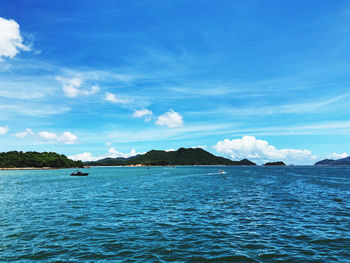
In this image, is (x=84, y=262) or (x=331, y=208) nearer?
(x=84, y=262)

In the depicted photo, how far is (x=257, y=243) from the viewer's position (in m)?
20.0

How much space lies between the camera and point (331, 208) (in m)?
35.6

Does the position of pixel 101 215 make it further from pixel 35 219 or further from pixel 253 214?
pixel 253 214

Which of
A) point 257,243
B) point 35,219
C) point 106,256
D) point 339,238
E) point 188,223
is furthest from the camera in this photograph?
point 35,219

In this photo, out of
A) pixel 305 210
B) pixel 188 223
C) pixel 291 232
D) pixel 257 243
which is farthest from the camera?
pixel 305 210

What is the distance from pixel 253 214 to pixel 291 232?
809 centimetres

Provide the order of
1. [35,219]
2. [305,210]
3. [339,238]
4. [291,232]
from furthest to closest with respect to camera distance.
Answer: [305,210] < [35,219] < [291,232] < [339,238]

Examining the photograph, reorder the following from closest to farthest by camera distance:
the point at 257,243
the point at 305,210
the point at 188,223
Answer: the point at 257,243 → the point at 188,223 → the point at 305,210

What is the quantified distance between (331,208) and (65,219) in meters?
39.9

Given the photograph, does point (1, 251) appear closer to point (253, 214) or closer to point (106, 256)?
point (106, 256)

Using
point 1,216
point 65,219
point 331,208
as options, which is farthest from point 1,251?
point 331,208

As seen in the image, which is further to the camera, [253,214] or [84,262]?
[253,214]

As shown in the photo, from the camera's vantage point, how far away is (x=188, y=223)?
2647 cm

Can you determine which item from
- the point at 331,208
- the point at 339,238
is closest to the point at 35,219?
the point at 339,238
